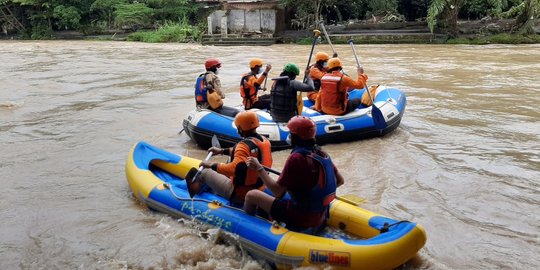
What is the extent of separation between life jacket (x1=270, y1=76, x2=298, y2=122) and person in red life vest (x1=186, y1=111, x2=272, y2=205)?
2.35 meters

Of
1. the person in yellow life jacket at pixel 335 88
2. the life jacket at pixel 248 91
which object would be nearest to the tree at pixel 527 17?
the person in yellow life jacket at pixel 335 88

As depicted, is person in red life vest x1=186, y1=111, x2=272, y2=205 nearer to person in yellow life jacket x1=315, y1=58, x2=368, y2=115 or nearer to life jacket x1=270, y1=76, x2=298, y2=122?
life jacket x1=270, y1=76, x2=298, y2=122

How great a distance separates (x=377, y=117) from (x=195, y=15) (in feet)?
75.4

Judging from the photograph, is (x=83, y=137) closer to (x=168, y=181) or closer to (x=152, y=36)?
(x=168, y=181)

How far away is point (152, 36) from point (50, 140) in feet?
64.8

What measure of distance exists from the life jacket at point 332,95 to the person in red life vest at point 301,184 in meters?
3.12

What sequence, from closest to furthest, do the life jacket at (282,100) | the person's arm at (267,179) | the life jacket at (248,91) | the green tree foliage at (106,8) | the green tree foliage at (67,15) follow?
the person's arm at (267,179) < the life jacket at (282,100) < the life jacket at (248,91) < the green tree foliage at (67,15) < the green tree foliage at (106,8)

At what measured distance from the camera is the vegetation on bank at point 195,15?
65.0 feet

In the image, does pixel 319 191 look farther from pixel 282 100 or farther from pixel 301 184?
pixel 282 100

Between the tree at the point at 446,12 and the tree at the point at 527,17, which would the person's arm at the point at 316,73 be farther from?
the tree at the point at 527,17

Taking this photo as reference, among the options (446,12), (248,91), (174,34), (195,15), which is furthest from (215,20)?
(248,91)

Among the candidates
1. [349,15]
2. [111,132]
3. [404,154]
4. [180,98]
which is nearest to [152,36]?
[349,15]

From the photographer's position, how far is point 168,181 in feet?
16.8

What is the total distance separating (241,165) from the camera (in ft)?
12.8
